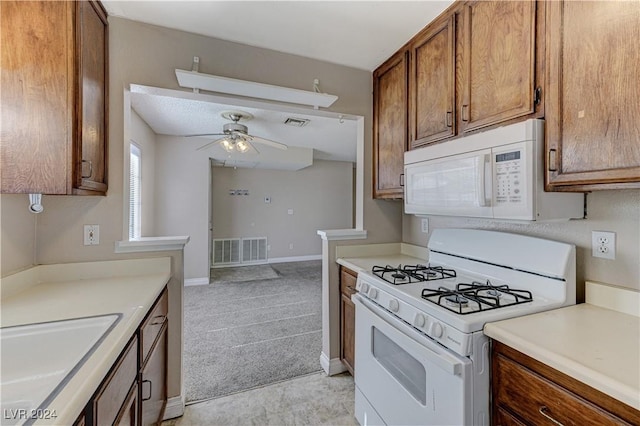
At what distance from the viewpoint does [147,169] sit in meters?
4.19

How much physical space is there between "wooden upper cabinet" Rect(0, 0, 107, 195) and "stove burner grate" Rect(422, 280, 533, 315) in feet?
5.69

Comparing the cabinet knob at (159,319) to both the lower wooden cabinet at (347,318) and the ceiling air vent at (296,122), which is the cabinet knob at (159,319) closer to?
the lower wooden cabinet at (347,318)

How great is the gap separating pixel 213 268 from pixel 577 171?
19.2 ft

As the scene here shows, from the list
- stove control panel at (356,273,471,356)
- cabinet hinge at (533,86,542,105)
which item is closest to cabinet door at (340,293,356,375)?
stove control panel at (356,273,471,356)

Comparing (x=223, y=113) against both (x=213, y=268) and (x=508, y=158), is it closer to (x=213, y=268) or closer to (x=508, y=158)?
(x=508, y=158)

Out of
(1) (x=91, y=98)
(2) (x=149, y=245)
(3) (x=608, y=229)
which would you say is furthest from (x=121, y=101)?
(3) (x=608, y=229)

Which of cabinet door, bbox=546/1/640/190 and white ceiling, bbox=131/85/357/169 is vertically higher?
white ceiling, bbox=131/85/357/169

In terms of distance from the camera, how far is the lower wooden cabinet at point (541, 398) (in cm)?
77

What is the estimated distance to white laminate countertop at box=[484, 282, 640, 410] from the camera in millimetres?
755

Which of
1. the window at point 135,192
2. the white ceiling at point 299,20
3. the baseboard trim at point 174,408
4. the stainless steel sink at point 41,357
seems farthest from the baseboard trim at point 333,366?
the window at point 135,192

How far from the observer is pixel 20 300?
4.30 ft

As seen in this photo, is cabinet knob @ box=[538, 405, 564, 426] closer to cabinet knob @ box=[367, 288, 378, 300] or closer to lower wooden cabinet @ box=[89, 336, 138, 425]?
cabinet knob @ box=[367, 288, 378, 300]

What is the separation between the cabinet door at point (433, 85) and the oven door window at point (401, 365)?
3.94 feet

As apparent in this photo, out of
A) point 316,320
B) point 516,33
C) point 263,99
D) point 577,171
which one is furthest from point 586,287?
point 316,320
